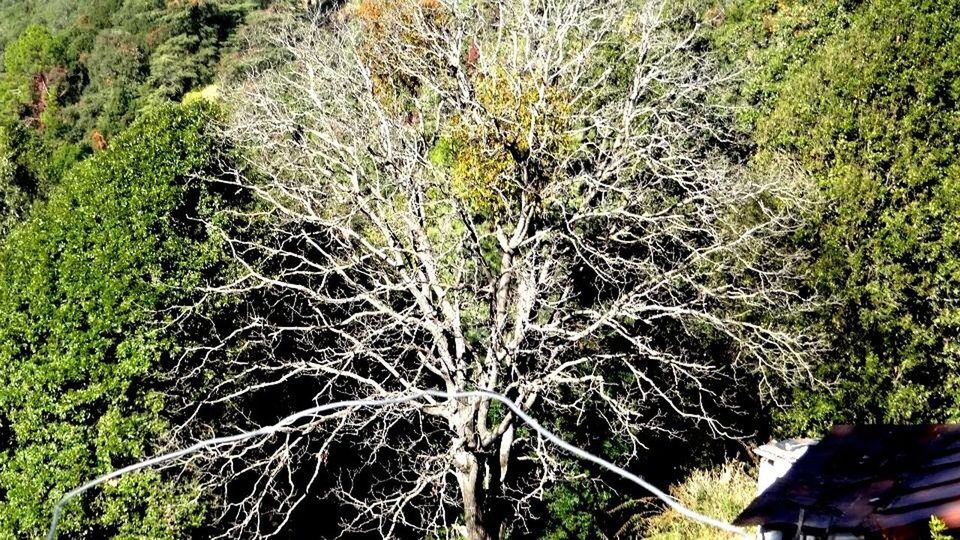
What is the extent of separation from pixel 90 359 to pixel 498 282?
4753 millimetres

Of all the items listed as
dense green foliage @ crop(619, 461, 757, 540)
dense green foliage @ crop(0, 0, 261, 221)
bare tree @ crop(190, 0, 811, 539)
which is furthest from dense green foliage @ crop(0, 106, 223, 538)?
dense green foliage @ crop(0, 0, 261, 221)

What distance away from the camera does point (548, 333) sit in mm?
8969

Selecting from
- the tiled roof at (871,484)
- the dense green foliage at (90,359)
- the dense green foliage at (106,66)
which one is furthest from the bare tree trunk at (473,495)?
the dense green foliage at (106,66)

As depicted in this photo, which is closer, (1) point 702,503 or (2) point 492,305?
(2) point 492,305

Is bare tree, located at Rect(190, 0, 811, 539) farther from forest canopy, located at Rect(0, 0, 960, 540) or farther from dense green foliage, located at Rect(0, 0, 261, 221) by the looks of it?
dense green foliage, located at Rect(0, 0, 261, 221)

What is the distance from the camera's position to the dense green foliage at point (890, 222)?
9.75m

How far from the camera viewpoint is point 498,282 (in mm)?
9766

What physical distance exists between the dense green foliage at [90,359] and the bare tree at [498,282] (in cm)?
78

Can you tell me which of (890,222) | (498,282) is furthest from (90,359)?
(890,222)

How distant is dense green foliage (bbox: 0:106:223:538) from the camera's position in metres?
8.34

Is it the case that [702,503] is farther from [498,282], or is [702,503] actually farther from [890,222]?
[890,222]

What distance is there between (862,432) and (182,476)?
7235 millimetres

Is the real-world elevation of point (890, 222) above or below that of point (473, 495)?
above

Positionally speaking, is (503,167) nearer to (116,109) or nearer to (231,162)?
(231,162)
